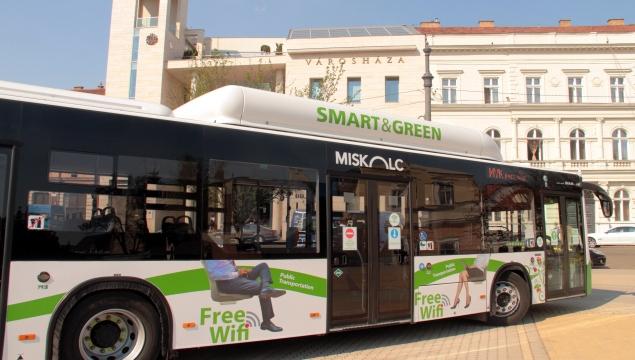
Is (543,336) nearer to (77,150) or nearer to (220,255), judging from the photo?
(220,255)

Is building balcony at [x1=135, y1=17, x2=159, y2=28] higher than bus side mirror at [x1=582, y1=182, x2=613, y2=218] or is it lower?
higher

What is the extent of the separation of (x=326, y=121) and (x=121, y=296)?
3580 mm

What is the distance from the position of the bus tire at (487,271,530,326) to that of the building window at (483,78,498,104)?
33705 millimetres

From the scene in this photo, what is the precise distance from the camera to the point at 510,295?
8.97m

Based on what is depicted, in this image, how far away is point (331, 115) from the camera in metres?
7.43

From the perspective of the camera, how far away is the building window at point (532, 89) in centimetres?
4034

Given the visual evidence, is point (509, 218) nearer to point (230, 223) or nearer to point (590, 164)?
point (230, 223)

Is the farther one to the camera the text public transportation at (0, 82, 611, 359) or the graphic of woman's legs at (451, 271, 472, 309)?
the graphic of woman's legs at (451, 271, 472, 309)

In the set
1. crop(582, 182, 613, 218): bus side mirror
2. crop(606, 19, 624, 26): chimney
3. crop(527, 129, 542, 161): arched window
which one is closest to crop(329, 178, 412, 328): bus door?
crop(582, 182, 613, 218): bus side mirror

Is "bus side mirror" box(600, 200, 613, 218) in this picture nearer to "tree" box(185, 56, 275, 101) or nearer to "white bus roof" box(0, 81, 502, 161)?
"white bus roof" box(0, 81, 502, 161)

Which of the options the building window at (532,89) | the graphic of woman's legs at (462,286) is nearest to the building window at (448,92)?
the building window at (532,89)

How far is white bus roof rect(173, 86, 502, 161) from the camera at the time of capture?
658 cm

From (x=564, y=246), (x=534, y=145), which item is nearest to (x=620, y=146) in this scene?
(x=534, y=145)

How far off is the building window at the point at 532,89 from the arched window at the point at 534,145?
2.37 metres
